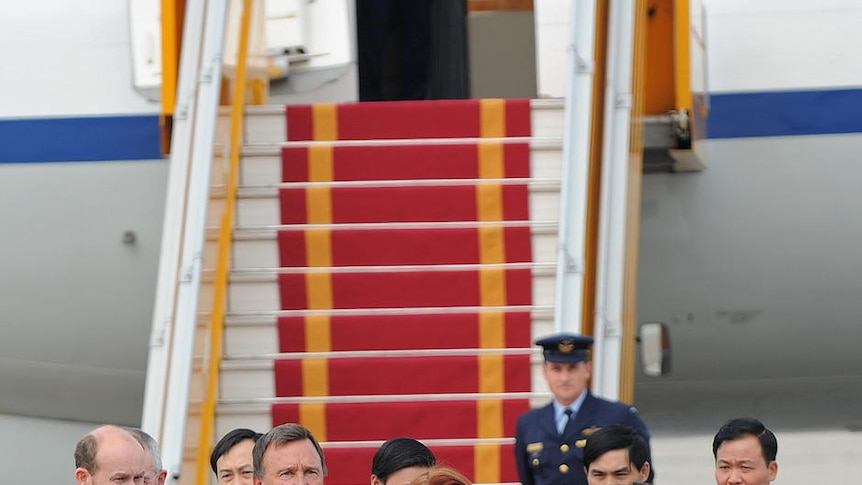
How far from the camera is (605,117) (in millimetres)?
7117

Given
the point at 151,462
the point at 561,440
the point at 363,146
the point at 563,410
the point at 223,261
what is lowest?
the point at 561,440

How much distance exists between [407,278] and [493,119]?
1.09 m

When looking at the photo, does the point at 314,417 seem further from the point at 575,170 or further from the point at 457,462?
the point at 575,170

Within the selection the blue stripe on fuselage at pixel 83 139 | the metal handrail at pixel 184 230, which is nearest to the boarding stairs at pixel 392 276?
the metal handrail at pixel 184 230

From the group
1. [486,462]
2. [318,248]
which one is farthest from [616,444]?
[318,248]

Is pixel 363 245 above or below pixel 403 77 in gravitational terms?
below

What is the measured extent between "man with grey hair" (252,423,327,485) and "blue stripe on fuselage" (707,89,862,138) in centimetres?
504

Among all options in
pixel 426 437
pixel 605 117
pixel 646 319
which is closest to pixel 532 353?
pixel 426 437

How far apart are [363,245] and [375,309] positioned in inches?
14.5

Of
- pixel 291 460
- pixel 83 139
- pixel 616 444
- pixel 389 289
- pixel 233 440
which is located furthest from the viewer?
pixel 83 139

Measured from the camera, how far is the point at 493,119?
26.2 feet

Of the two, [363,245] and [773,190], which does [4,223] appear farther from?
[773,190]

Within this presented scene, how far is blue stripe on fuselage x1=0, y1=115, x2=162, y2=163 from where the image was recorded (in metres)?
8.36

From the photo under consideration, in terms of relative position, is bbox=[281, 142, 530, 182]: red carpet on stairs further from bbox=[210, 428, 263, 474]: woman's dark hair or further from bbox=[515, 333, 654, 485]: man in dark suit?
bbox=[210, 428, 263, 474]: woman's dark hair
